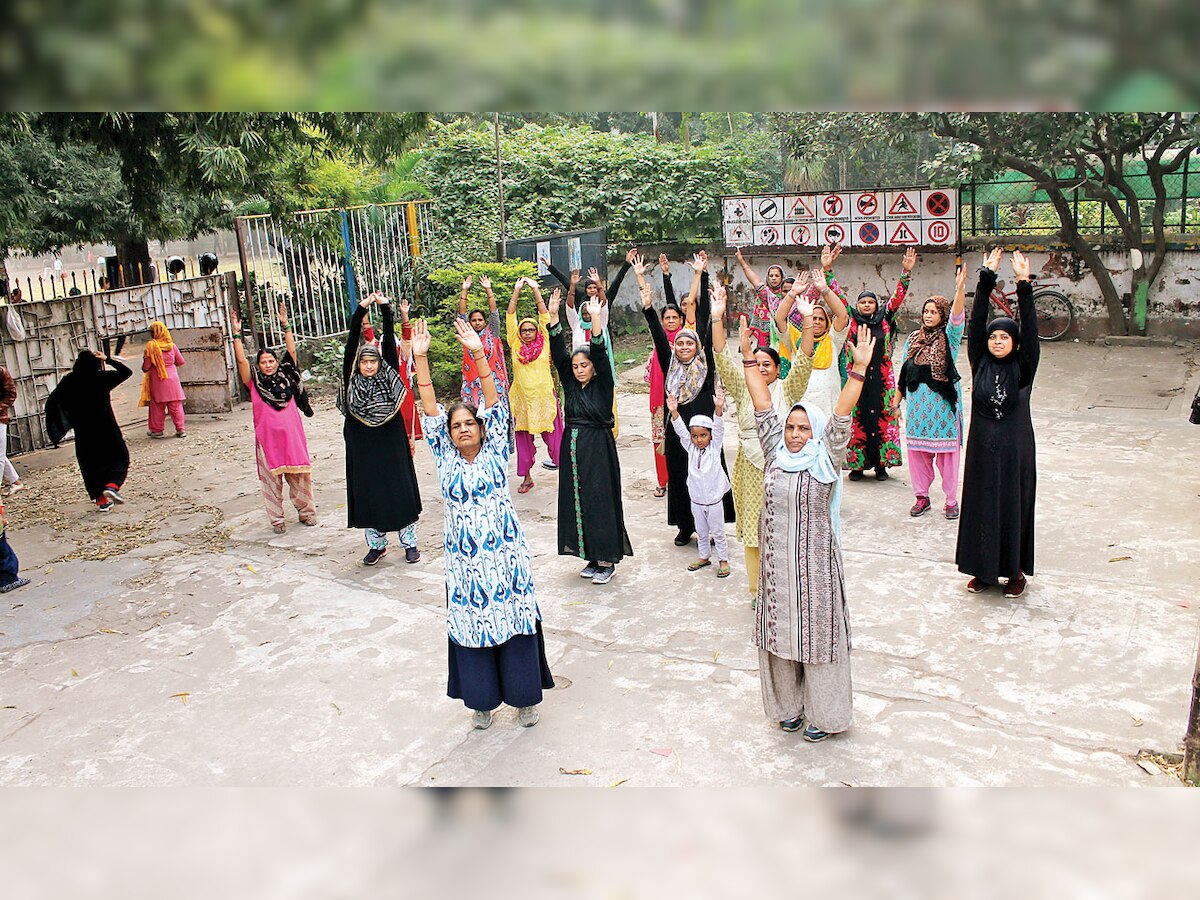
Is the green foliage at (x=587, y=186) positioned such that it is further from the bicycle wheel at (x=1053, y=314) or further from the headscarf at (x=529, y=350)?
the headscarf at (x=529, y=350)

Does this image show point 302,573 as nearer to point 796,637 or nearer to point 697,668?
point 697,668

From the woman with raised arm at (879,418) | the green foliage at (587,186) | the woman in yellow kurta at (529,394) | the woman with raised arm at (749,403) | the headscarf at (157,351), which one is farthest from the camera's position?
the green foliage at (587,186)

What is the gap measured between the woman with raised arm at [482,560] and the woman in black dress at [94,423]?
17.5 feet

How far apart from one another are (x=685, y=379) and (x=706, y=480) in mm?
649

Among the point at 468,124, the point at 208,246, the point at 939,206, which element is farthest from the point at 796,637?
the point at 208,246

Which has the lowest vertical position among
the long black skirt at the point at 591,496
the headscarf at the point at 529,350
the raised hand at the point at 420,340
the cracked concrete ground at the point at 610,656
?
the cracked concrete ground at the point at 610,656

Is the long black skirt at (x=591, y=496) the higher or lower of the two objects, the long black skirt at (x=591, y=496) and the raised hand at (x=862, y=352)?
the lower

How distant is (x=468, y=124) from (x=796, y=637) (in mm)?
14432

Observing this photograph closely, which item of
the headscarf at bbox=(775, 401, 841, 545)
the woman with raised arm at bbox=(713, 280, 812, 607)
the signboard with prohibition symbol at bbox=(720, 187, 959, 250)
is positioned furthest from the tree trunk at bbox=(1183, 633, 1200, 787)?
the signboard with prohibition symbol at bbox=(720, 187, 959, 250)

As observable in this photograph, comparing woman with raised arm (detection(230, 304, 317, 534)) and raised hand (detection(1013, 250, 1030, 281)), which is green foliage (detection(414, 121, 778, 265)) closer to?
woman with raised arm (detection(230, 304, 317, 534))

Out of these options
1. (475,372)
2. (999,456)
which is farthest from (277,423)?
(999,456)

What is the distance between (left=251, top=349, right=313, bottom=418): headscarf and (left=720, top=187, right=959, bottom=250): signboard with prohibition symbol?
813 cm

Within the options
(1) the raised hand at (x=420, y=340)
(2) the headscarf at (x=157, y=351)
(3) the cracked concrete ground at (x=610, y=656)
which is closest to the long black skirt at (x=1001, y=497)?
(3) the cracked concrete ground at (x=610, y=656)

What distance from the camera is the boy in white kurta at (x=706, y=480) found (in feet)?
20.4
